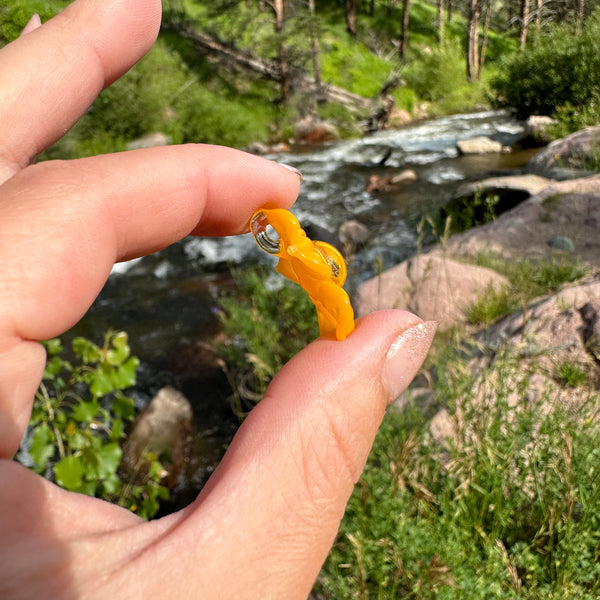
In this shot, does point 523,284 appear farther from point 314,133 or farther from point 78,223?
point 314,133

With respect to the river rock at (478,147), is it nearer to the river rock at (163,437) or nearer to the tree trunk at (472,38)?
the river rock at (163,437)

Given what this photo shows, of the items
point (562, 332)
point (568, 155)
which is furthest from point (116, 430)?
point (568, 155)

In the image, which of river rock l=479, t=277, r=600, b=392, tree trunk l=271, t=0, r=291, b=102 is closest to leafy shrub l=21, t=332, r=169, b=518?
river rock l=479, t=277, r=600, b=392

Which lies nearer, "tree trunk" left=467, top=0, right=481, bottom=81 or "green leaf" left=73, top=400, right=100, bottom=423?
"green leaf" left=73, top=400, right=100, bottom=423

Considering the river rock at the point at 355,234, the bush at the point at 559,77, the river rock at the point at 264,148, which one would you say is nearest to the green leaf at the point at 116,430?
the river rock at the point at 355,234

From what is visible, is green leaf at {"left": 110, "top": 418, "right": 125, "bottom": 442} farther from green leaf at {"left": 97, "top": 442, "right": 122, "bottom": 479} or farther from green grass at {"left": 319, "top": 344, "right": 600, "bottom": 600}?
green grass at {"left": 319, "top": 344, "right": 600, "bottom": 600}

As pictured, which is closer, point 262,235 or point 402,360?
point 402,360

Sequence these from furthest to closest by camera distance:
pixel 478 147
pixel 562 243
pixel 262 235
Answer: pixel 478 147 < pixel 562 243 < pixel 262 235

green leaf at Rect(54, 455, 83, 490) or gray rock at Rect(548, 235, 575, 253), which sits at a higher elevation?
green leaf at Rect(54, 455, 83, 490)
